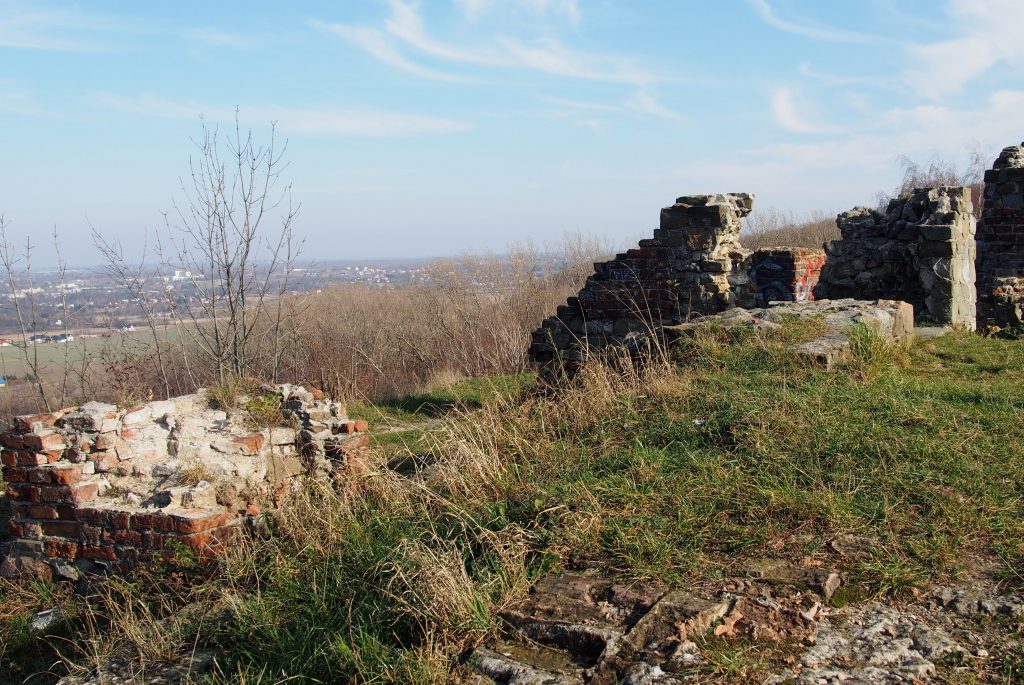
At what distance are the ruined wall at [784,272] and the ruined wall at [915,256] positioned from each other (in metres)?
0.20

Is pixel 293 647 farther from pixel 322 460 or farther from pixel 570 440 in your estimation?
pixel 322 460

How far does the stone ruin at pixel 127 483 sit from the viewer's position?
4.86m

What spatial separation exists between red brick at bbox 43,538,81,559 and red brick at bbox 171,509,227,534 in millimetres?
847

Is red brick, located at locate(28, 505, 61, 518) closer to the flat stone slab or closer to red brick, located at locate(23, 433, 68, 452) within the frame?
red brick, located at locate(23, 433, 68, 452)

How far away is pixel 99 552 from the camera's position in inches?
197

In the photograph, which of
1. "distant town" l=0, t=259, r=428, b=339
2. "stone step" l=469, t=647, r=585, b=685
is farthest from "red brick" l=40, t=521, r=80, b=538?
"distant town" l=0, t=259, r=428, b=339

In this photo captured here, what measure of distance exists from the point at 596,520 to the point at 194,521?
8.18ft

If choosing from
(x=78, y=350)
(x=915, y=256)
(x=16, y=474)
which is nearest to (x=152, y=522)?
(x=16, y=474)

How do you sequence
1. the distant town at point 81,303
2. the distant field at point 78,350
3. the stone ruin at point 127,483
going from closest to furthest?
the stone ruin at point 127,483, the distant town at point 81,303, the distant field at point 78,350

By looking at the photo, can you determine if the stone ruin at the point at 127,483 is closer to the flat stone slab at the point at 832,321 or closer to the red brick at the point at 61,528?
the red brick at the point at 61,528

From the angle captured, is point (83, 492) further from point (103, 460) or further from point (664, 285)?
point (664, 285)

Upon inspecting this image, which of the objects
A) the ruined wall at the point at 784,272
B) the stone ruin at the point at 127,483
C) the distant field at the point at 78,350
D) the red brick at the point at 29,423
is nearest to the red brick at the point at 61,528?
the stone ruin at the point at 127,483

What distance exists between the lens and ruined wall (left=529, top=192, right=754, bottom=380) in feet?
29.5

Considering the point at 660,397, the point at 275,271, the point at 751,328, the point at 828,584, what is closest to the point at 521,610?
the point at 828,584
